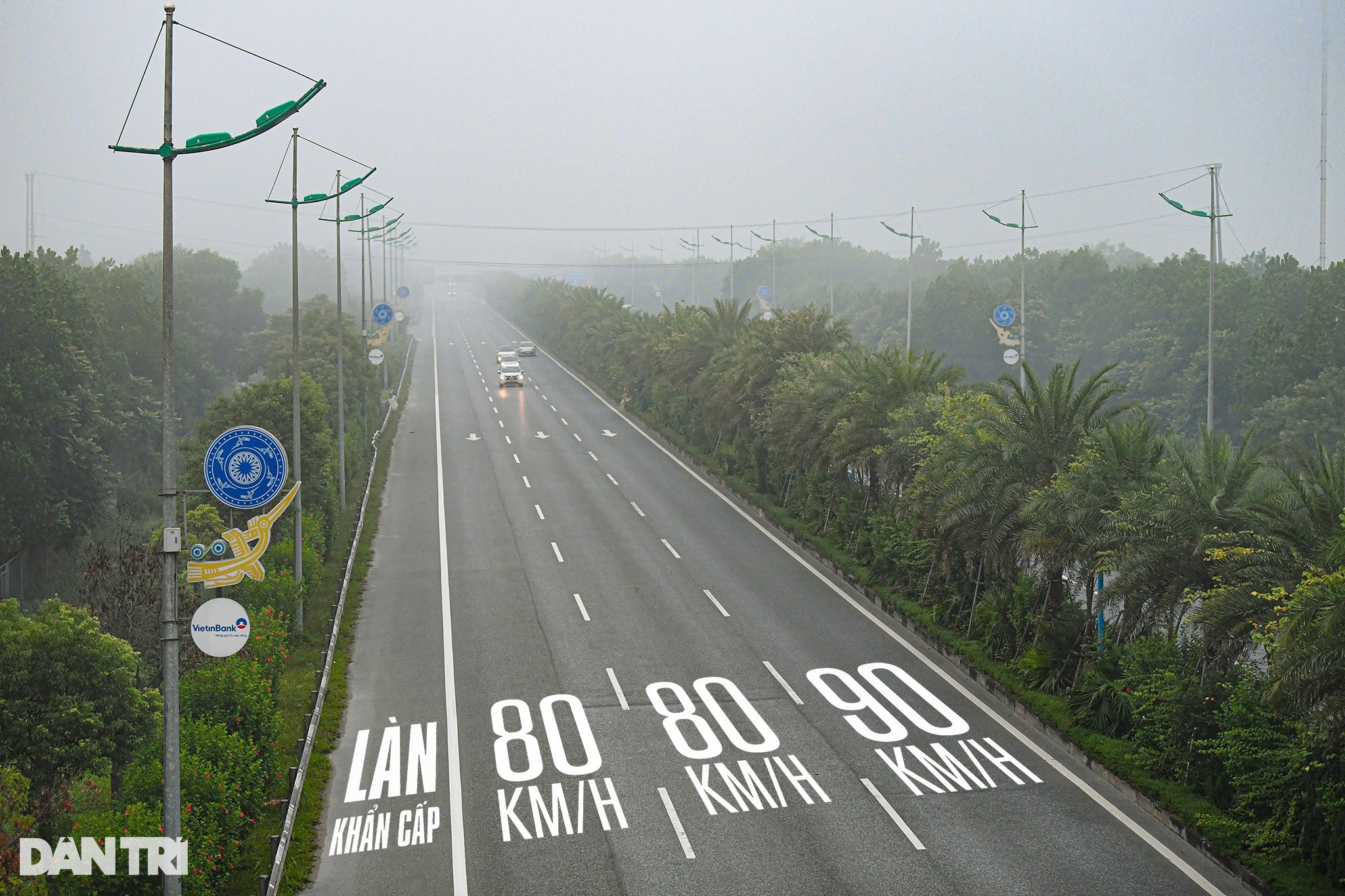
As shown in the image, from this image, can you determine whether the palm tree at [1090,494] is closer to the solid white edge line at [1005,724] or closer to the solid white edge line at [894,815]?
the solid white edge line at [1005,724]

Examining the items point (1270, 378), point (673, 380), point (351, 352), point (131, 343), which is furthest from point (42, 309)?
point (1270, 378)

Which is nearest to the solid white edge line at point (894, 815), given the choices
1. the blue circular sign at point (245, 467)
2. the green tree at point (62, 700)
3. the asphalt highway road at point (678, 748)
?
the asphalt highway road at point (678, 748)

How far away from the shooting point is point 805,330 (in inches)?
1636

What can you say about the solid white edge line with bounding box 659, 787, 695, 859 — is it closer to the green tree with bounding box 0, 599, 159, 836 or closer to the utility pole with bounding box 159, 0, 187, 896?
the utility pole with bounding box 159, 0, 187, 896

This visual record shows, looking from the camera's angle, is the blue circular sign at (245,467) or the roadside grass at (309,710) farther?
the blue circular sign at (245,467)

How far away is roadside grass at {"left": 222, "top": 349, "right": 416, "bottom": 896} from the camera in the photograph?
1550 cm

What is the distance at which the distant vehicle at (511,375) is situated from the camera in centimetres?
7844

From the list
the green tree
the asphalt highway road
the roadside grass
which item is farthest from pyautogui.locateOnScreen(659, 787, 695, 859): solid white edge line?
the green tree

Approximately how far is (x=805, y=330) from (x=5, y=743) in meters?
29.7

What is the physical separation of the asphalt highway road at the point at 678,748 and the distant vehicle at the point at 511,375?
1679 inches

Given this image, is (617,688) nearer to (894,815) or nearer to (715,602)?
(715,602)

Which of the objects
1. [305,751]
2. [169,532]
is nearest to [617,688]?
[305,751]

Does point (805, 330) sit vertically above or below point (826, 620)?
above

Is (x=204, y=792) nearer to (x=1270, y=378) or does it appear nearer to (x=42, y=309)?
(x=42, y=309)
